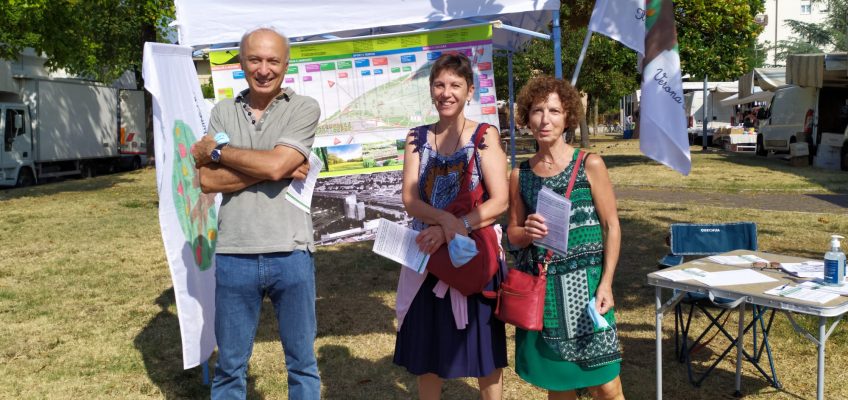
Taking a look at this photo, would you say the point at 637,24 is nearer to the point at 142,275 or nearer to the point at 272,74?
the point at 272,74

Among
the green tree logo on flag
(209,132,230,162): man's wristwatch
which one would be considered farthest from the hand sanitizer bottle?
the green tree logo on flag

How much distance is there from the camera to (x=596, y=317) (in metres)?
2.81

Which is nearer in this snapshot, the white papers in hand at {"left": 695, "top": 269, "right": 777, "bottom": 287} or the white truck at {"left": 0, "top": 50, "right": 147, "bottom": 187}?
the white papers in hand at {"left": 695, "top": 269, "right": 777, "bottom": 287}

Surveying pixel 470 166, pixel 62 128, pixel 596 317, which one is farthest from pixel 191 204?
pixel 62 128

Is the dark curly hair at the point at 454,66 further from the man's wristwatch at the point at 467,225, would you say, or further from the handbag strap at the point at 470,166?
the man's wristwatch at the point at 467,225

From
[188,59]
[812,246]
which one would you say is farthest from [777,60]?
[188,59]

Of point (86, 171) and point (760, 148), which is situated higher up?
point (760, 148)

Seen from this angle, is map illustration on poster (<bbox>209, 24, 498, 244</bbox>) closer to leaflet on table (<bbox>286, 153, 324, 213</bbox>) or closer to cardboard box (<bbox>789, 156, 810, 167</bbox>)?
leaflet on table (<bbox>286, 153, 324, 213</bbox>)

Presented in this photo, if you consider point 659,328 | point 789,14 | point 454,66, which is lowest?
point 659,328

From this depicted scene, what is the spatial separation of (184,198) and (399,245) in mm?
1311

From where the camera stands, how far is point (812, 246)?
7.71 meters

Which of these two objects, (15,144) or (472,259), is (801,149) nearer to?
(472,259)

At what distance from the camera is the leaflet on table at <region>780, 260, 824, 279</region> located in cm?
345

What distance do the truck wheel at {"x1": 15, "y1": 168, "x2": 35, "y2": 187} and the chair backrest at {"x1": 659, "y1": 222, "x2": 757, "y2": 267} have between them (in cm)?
1827
